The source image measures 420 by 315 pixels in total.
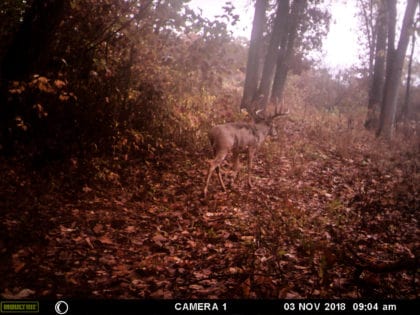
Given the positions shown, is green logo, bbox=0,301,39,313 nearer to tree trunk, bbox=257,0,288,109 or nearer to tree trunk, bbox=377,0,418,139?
tree trunk, bbox=257,0,288,109

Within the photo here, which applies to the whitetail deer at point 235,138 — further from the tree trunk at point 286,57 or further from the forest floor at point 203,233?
the tree trunk at point 286,57

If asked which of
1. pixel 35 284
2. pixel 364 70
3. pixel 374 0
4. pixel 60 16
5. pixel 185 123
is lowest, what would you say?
pixel 35 284

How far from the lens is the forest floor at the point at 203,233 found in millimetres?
4891

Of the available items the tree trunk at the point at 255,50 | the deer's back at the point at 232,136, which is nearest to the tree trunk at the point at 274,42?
the tree trunk at the point at 255,50

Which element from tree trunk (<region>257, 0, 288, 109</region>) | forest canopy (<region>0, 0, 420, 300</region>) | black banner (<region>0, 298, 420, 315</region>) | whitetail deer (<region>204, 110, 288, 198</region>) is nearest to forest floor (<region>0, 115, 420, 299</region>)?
forest canopy (<region>0, 0, 420, 300</region>)

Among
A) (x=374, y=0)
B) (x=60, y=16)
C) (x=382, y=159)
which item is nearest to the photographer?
(x=60, y=16)

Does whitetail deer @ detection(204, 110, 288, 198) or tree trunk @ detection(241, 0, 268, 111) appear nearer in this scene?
whitetail deer @ detection(204, 110, 288, 198)

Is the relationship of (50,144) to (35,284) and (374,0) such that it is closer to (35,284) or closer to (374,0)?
(35,284)

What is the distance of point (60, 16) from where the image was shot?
23.7 feet

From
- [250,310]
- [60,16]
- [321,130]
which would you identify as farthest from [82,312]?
[321,130]

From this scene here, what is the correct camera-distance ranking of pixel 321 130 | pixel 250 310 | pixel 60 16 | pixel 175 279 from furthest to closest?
pixel 321 130
pixel 60 16
pixel 175 279
pixel 250 310

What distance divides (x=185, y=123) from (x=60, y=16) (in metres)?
4.79

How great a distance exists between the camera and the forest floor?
489cm

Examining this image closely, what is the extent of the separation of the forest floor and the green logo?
45 cm
